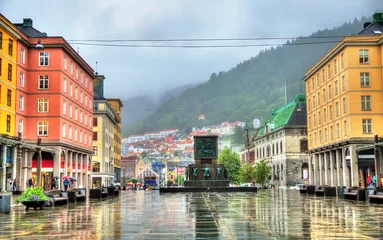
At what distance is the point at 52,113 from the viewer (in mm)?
64000

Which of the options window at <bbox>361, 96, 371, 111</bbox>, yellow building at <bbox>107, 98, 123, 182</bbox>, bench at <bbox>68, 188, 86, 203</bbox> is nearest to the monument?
window at <bbox>361, 96, 371, 111</bbox>

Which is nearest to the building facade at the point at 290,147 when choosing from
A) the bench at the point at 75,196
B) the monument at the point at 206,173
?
the monument at the point at 206,173

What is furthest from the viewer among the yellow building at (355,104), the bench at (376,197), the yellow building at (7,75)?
the yellow building at (355,104)

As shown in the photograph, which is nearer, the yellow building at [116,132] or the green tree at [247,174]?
the green tree at [247,174]

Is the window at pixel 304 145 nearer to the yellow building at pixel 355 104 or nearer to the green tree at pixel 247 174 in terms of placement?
the green tree at pixel 247 174

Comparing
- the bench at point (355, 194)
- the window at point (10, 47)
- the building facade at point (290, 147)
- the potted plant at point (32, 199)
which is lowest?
the bench at point (355, 194)

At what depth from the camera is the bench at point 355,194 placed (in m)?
35.5

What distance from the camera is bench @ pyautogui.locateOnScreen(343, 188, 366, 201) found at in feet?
117

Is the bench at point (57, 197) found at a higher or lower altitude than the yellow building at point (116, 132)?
lower

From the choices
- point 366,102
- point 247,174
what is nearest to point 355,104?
point 366,102

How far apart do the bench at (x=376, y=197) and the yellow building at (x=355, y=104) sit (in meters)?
27.3

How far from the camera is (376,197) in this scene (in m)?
32.1

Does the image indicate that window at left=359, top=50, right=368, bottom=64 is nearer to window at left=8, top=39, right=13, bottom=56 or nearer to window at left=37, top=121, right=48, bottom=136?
window at left=37, top=121, right=48, bottom=136

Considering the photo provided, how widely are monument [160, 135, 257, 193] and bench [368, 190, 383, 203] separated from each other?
26313mm
